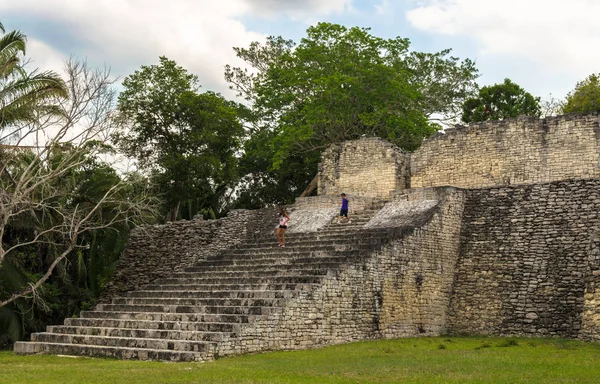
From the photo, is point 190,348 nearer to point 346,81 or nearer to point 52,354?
point 52,354

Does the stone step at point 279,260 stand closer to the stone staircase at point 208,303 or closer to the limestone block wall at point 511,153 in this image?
the stone staircase at point 208,303

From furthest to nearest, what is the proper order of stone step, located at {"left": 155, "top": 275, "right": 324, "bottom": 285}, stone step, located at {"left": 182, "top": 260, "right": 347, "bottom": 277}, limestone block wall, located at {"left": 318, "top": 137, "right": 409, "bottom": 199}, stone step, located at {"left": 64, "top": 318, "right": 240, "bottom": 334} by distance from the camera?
limestone block wall, located at {"left": 318, "top": 137, "right": 409, "bottom": 199} < stone step, located at {"left": 182, "top": 260, "right": 347, "bottom": 277} < stone step, located at {"left": 155, "top": 275, "right": 324, "bottom": 285} < stone step, located at {"left": 64, "top": 318, "right": 240, "bottom": 334}

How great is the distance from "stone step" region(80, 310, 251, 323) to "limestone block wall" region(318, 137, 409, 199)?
908cm

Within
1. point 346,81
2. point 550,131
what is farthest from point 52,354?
point 346,81

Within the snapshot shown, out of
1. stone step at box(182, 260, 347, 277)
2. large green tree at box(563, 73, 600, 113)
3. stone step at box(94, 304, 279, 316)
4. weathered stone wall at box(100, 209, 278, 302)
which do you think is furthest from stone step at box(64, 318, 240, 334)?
large green tree at box(563, 73, 600, 113)

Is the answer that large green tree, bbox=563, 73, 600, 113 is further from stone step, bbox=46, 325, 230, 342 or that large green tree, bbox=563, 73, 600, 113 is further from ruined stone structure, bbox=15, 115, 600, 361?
stone step, bbox=46, 325, 230, 342

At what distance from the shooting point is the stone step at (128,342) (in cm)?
1252

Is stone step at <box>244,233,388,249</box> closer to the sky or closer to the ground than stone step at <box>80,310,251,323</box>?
closer to the sky

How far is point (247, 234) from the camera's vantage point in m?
21.0

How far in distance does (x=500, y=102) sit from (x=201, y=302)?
22.4m

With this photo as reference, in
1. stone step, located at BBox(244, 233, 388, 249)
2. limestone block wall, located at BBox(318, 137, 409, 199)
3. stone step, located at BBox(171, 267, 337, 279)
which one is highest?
limestone block wall, located at BBox(318, 137, 409, 199)

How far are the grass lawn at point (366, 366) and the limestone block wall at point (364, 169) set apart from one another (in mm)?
8624

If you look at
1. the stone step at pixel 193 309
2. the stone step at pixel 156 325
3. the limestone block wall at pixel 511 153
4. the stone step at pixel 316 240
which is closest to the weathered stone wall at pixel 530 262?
the stone step at pixel 316 240

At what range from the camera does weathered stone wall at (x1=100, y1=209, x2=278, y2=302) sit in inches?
837
